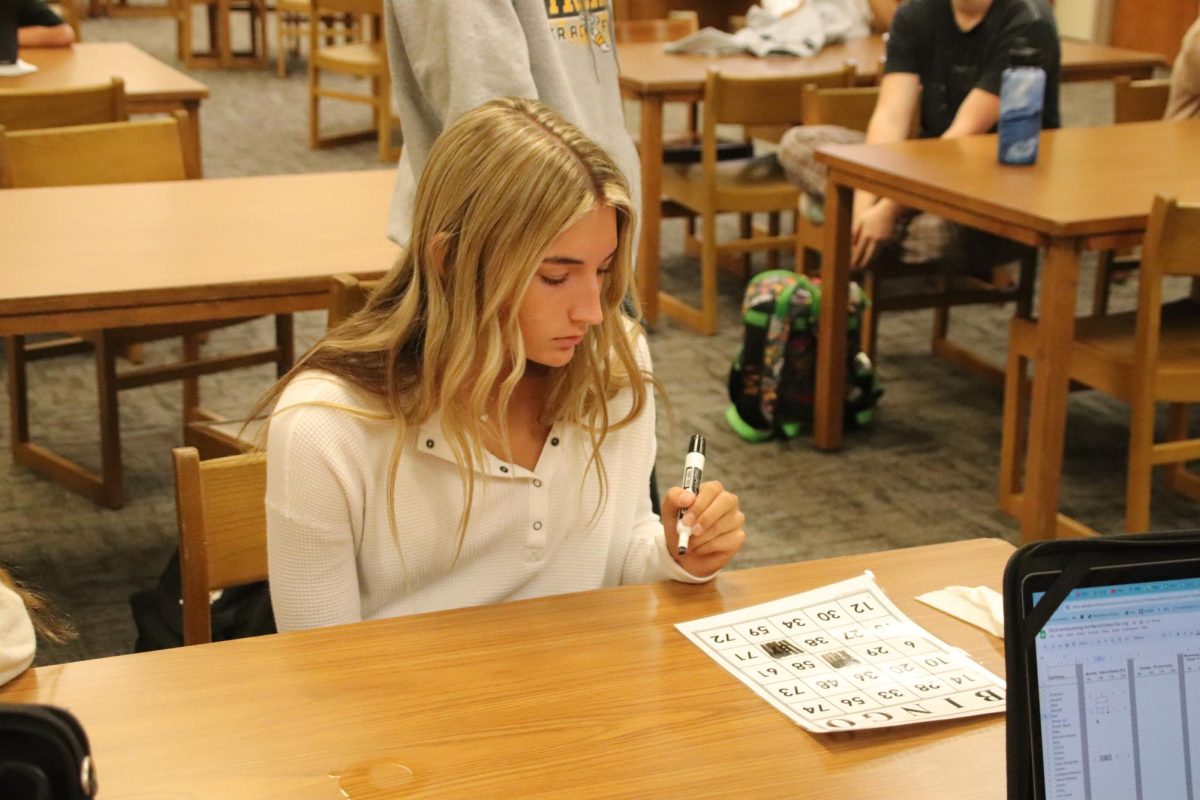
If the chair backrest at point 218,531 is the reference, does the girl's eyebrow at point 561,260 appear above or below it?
above

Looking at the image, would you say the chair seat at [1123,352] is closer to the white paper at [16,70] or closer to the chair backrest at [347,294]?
the chair backrest at [347,294]

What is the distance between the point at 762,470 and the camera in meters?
3.45

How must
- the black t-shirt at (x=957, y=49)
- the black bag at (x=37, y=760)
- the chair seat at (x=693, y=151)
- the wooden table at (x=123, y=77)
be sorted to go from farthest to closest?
1. the chair seat at (x=693, y=151)
2. the wooden table at (x=123, y=77)
3. the black t-shirt at (x=957, y=49)
4. the black bag at (x=37, y=760)

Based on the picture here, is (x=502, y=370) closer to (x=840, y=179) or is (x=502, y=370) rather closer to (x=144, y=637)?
(x=144, y=637)

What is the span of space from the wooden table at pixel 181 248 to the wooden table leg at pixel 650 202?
142cm

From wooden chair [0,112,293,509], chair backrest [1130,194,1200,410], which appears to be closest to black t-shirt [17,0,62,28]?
wooden chair [0,112,293,509]

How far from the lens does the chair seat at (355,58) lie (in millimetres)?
6426

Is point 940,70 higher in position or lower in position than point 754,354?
higher

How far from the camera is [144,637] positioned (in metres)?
1.91

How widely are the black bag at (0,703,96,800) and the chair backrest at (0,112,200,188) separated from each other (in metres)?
2.70

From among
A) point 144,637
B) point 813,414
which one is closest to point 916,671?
point 144,637

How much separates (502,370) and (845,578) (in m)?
0.42

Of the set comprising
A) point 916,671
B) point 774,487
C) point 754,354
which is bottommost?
point 774,487

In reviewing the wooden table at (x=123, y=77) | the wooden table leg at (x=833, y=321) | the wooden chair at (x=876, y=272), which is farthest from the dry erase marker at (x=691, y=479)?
the wooden table at (x=123, y=77)
